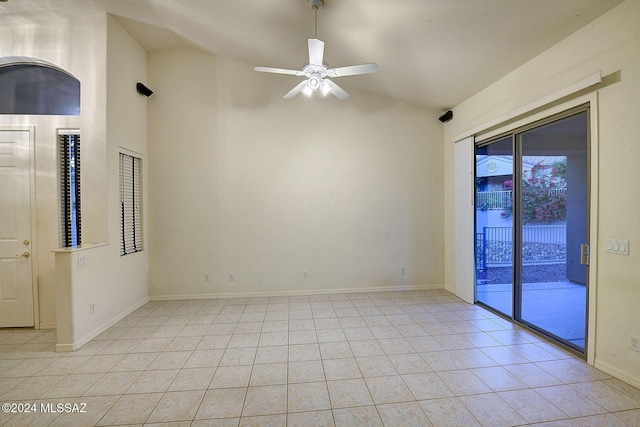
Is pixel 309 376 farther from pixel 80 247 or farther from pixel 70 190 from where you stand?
pixel 70 190

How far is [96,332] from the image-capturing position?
299cm

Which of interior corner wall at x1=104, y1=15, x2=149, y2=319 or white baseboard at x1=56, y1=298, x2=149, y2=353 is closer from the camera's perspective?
white baseboard at x1=56, y1=298, x2=149, y2=353

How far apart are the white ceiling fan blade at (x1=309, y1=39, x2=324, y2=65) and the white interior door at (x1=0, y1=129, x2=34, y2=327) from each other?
11.7 ft

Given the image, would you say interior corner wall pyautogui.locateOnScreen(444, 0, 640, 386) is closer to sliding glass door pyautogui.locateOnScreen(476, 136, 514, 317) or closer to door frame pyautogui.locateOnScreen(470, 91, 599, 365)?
door frame pyautogui.locateOnScreen(470, 91, 599, 365)

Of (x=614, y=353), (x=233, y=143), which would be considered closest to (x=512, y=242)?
(x=614, y=353)

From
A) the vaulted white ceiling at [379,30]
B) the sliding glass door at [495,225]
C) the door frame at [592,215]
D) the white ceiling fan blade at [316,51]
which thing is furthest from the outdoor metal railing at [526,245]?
the white ceiling fan blade at [316,51]

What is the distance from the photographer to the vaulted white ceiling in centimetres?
237

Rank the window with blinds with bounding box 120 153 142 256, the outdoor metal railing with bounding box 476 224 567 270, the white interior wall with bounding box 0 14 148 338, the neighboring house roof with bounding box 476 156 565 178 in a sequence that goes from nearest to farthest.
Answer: the outdoor metal railing with bounding box 476 224 567 270, the neighboring house roof with bounding box 476 156 565 178, the white interior wall with bounding box 0 14 148 338, the window with blinds with bounding box 120 153 142 256

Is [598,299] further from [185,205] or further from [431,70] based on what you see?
[185,205]

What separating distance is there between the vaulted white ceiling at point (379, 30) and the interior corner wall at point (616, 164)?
7.9 inches

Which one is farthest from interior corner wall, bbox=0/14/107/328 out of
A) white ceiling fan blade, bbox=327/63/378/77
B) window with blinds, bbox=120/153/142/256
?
white ceiling fan blade, bbox=327/63/378/77

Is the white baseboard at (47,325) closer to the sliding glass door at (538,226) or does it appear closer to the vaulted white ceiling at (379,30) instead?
the vaulted white ceiling at (379,30)

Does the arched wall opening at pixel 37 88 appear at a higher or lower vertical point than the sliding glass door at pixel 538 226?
higher

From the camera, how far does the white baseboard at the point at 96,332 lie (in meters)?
2.65
